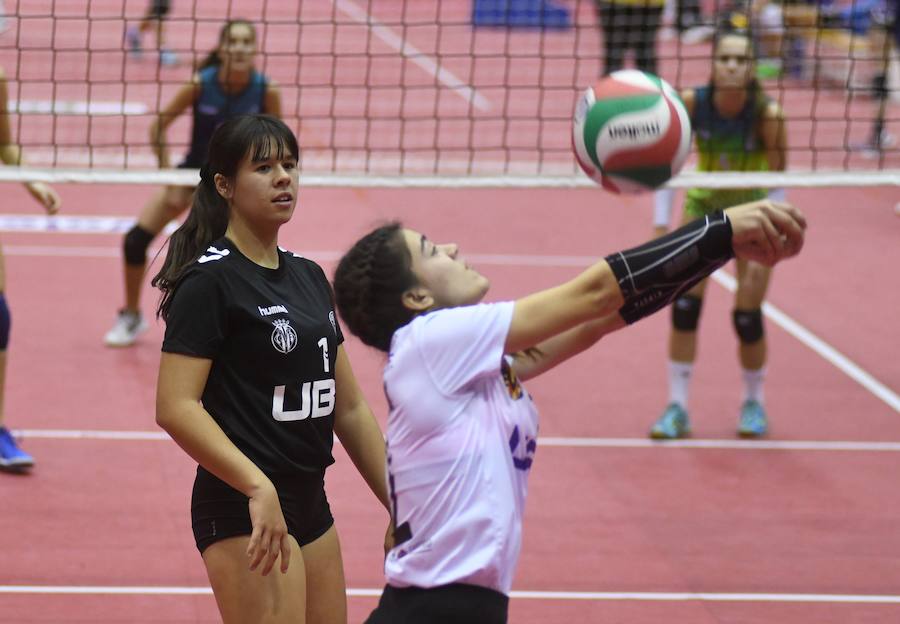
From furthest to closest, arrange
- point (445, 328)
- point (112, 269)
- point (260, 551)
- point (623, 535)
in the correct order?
point (112, 269) < point (623, 535) < point (260, 551) < point (445, 328)

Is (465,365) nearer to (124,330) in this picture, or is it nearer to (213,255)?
(213,255)

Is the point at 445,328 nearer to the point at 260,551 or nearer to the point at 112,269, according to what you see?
the point at 260,551

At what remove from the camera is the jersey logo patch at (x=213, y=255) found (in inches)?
140

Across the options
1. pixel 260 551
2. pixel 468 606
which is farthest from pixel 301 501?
pixel 468 606

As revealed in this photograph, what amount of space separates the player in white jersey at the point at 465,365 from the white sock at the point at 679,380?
14.4ft

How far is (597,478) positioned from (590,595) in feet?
4.56

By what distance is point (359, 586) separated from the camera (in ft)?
18.4

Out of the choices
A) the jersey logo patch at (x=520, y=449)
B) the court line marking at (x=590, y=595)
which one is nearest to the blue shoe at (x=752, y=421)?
the court line marking at (x=590, y=595)

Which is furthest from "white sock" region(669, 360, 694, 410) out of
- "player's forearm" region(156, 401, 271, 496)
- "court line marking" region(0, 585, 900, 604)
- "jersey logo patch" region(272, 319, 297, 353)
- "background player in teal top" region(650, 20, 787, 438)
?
"player's forearm" region(156, 401, 271, 496)

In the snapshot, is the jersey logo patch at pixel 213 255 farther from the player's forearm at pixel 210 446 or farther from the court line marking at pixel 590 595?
the court line marking at pixel 590 595

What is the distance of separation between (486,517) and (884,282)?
8545 millimetres

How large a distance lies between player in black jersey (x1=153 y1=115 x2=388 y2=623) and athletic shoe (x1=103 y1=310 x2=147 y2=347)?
512 cm

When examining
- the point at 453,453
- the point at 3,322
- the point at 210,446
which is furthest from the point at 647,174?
the point at 3,322

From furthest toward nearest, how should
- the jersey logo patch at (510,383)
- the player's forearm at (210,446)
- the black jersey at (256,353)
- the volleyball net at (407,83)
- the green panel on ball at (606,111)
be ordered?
the volleyball net at (407,83) → the green panel on ball at (606,111) → the black jersey at (256,353) → the player's forearm at (210,446) → the jersey logo patch at (510,383)
